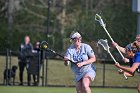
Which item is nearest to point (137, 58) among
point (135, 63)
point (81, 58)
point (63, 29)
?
point (135, 63)

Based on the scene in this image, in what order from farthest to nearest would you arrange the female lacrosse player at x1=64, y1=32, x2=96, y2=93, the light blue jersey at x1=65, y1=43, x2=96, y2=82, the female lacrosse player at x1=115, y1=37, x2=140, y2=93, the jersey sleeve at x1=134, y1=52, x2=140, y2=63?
1. the light blue jersey at x1=65, y1=43, x2=96, y2=82
2. the female lacrosse player at x1=64, y1=32, x2=96, y2=93
3. the jersey sleeve at x1=134, y1=52, x2=140, y2=63
4. the female lacrosse player at x1=115, y1=37, x2=140, y2=93

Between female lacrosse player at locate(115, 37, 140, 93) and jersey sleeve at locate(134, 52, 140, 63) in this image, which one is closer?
female lacrosse player at locate(115, 37, 140, 93)

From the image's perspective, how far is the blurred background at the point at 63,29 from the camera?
985 inches

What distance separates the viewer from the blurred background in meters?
25.0

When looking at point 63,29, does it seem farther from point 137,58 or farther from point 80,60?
point 137,58

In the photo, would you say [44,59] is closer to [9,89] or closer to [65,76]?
[65,76]

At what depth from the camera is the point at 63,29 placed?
4544cm

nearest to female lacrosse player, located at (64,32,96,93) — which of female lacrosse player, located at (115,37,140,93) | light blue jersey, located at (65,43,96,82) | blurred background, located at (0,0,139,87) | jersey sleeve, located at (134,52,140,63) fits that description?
light blue jersey, located at (65,43,96,82)

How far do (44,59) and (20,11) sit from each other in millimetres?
23559

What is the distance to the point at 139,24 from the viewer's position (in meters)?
23.4

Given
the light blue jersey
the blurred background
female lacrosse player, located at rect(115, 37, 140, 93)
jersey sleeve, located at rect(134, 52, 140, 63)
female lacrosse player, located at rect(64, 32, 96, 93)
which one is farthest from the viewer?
the blurred background

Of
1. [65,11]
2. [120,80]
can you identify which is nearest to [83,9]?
[65,11]

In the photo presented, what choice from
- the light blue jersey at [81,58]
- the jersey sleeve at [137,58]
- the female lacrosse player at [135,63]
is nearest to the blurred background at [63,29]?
the light blue jersey at [81,58]

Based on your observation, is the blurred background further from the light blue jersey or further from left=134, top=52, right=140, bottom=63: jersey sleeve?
left=134, top=52, right=140, bottom=63: jersey sleeve
